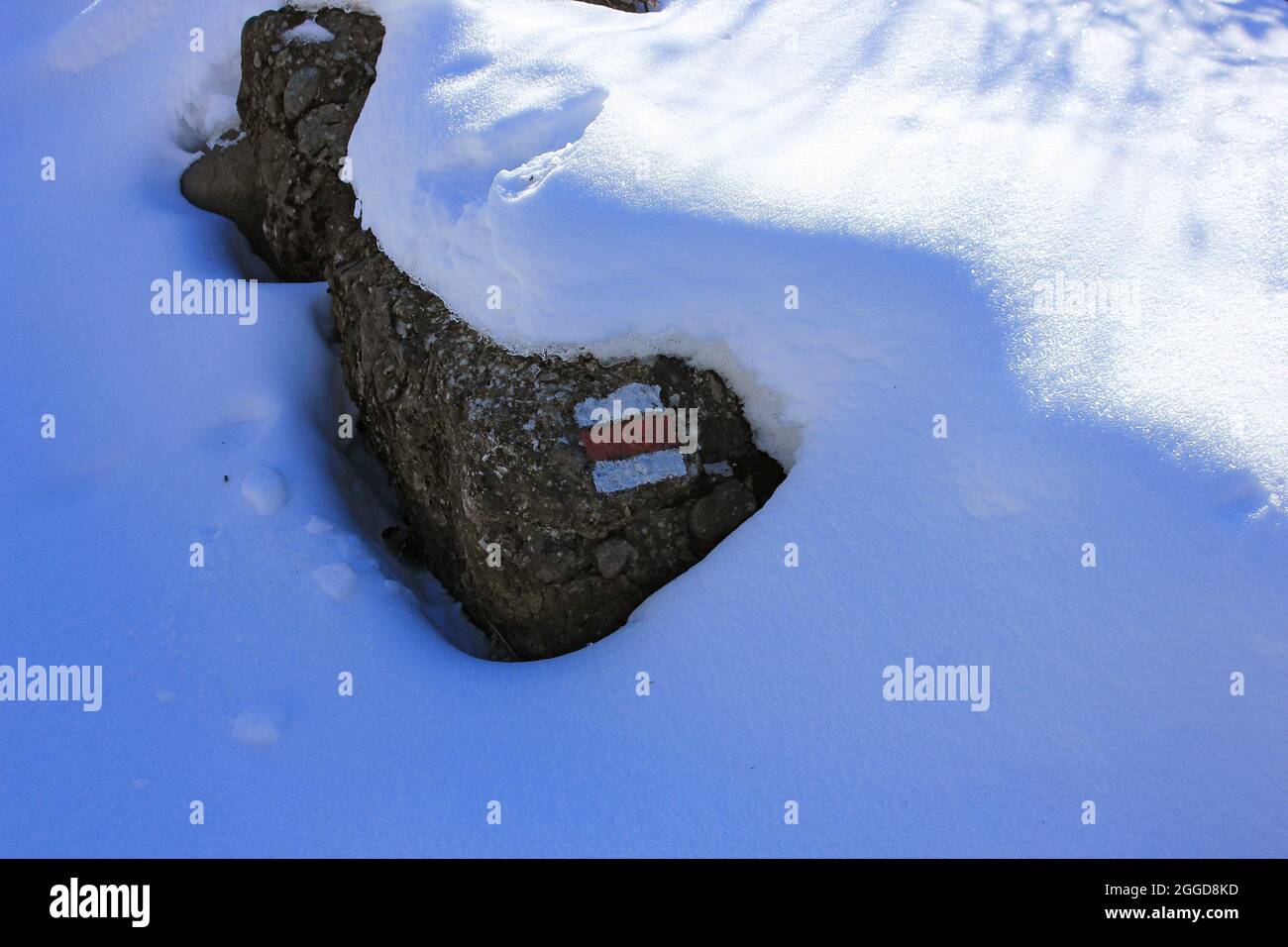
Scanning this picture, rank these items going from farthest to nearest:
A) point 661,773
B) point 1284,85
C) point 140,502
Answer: point 1284,85
point 140,502
point 661,773

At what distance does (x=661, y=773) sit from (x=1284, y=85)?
11.7 feet

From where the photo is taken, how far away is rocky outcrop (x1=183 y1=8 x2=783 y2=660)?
2916 millimetres

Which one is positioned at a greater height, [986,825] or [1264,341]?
[1264,341]

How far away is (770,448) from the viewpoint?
299 centimetres

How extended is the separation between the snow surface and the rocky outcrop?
113mm

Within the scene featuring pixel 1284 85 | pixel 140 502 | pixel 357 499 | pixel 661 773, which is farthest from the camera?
pixel 1284 85

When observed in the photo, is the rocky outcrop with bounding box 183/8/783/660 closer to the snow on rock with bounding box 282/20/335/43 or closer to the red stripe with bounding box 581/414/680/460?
the red stripe with bounding box 581/414/680/460

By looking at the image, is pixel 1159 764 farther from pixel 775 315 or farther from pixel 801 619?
pixel 775 315

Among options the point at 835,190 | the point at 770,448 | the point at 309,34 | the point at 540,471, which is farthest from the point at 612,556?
the point at 309,34

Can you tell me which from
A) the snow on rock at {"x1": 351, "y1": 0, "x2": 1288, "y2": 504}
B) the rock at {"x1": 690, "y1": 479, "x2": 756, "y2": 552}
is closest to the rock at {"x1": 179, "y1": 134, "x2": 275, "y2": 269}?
the snow on rock at {"x1": 351, "y1": 0, "x2": 1288, "y2": 504}

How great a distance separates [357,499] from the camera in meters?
3.38

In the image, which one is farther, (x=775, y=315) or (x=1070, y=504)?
(x=775, y=315)

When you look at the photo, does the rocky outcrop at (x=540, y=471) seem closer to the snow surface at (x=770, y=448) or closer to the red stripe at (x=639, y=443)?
the red stripe at (x=639, y=443)

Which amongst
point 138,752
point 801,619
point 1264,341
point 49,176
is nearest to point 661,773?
point 801,619
